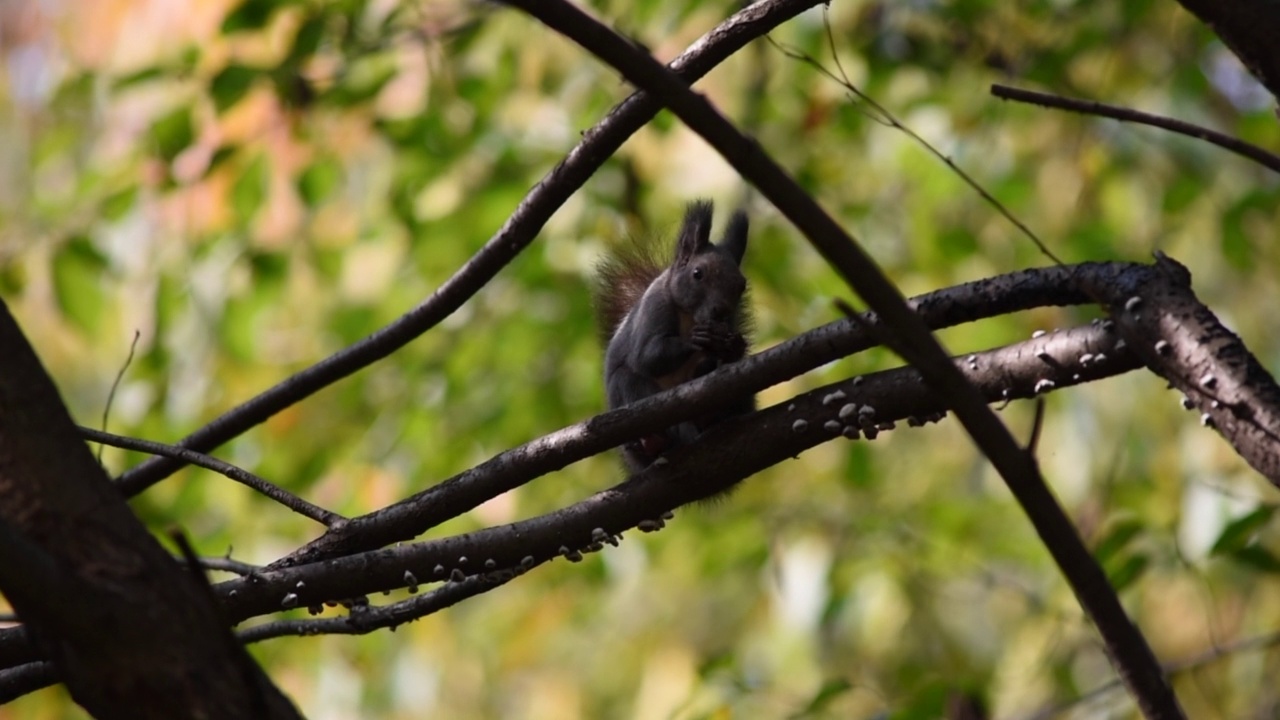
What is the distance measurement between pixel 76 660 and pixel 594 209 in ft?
10.1

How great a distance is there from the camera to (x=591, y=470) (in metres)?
4.66

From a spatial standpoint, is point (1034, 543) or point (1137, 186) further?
point (1137, 186)

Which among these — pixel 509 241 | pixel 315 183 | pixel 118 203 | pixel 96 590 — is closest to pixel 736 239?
pixel 509 241

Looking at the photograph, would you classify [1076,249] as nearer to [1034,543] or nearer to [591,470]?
[1034,543]

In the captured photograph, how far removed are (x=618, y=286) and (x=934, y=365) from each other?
205cm

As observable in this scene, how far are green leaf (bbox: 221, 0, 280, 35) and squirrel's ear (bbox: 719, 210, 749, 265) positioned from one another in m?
1.34

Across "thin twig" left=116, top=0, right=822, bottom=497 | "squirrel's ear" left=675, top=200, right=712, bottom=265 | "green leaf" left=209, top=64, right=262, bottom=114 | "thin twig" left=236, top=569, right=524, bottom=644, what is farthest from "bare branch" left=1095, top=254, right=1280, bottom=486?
"green leaf" left=209, top=64, right=262, bottom=114

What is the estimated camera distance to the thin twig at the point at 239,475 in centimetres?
173

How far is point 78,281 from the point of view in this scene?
3.52m

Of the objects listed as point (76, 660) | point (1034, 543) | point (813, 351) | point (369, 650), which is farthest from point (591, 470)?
point (76, 660)

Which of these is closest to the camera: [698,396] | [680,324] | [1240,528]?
[698,396]

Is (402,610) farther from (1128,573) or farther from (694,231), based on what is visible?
(1128,573)

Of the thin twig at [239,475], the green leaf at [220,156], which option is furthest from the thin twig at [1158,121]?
the green leaf at [220,156]

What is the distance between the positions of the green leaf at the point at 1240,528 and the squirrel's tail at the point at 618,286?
126cm
